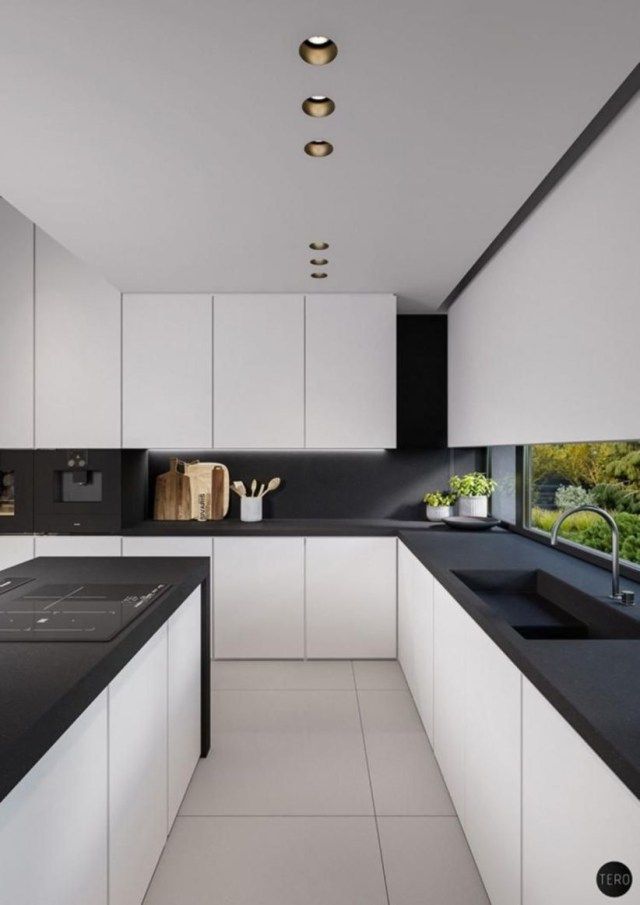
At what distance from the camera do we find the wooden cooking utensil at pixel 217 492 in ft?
13.3

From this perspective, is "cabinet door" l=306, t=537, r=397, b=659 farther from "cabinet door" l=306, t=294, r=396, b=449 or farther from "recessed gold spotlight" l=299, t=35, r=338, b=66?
"recessed gold spotlight" l=299, t=35, r=338, b=66

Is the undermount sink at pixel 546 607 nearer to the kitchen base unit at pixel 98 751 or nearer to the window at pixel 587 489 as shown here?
the window at pixel 587 489

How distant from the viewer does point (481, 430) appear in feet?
10.5

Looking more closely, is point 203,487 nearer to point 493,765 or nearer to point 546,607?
point 546,607

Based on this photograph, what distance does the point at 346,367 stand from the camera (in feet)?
12.2

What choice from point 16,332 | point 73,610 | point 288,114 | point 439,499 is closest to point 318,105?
point 288,114

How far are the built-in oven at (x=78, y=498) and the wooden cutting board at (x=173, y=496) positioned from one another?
44 cm

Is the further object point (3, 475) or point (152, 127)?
point (3, 475)

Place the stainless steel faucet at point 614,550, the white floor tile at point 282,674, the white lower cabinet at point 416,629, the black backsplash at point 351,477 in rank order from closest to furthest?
the stainless steel faucet at point 614,550
the white lower cabinet at point 416,629
the white floor tile at point 282,674
the black backsplash at point 351,477

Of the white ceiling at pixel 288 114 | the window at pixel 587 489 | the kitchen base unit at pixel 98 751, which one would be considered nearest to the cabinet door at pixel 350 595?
the window at pixel 587 489

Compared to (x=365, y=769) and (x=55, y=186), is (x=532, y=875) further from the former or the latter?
(x=55, y=186)

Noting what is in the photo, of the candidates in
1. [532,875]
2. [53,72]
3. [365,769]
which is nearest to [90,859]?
[532,875]

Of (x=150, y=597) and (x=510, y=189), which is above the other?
(x=510, y=189)

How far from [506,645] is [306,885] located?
1037 millimetres
